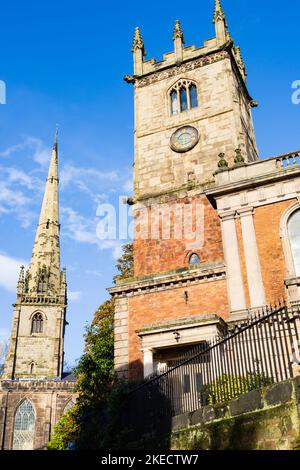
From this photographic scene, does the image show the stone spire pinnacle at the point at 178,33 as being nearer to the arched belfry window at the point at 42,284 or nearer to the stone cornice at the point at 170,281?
the stone cornice at the point at 170,281

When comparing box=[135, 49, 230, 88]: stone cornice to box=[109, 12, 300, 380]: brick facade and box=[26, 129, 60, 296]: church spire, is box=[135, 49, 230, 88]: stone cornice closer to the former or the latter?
box=[109, 12, 300, 380]: brick facade

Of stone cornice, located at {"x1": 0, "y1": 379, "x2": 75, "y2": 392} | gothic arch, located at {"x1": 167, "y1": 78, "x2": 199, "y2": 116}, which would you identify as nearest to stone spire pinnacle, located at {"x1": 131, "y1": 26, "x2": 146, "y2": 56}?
gothic arch, located at {"x1": 167, "y1": 78, "x2": 199, "y2": 116}

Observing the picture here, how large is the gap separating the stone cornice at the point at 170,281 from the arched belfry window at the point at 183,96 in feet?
36.3

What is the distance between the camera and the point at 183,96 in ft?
87.2

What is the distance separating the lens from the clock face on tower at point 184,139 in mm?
24658

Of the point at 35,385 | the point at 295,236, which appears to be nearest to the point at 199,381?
the point at 295,236

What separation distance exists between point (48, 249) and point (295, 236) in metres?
61.5

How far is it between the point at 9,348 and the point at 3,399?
33.3 ft

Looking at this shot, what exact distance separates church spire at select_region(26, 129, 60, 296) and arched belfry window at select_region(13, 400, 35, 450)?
1851 cm

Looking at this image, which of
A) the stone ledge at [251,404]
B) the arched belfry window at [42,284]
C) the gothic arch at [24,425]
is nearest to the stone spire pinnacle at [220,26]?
the stone ledge at [251,404]

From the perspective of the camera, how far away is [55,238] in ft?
251

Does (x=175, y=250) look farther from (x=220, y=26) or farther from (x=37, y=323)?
(x=37, y=323)

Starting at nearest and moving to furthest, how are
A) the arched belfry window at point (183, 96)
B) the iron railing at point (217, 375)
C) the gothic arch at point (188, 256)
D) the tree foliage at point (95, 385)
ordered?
the iron railing at point (217, 375), the tree foliage at point (95, 385), the gothic arch at point (188, 256), the arched belfry window at point (183, 96)
